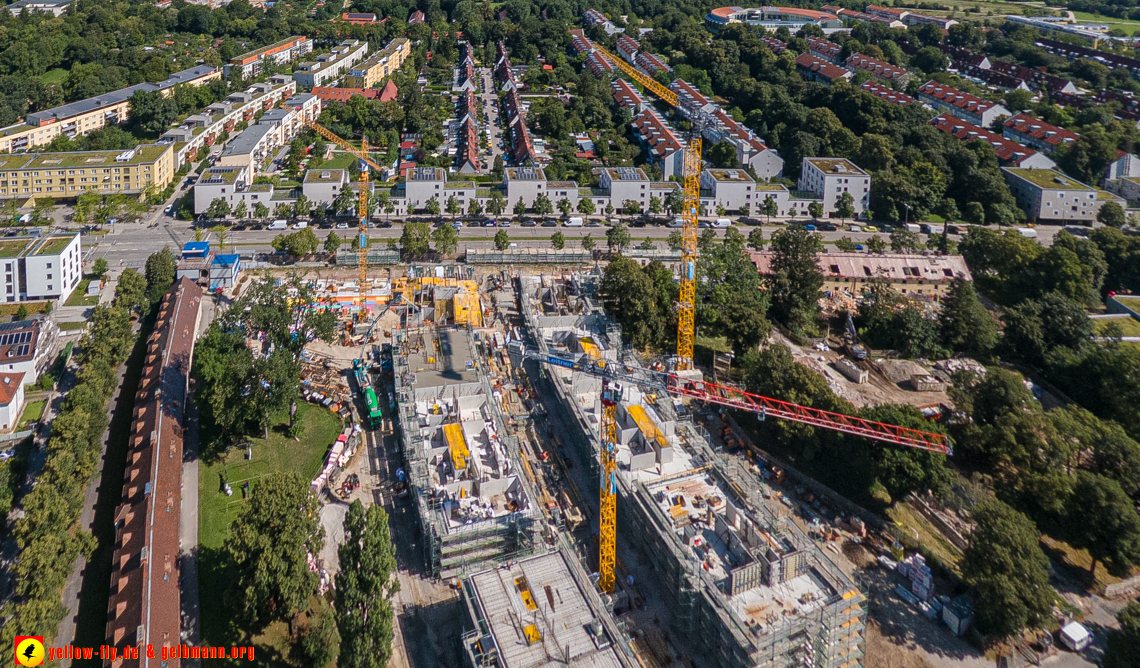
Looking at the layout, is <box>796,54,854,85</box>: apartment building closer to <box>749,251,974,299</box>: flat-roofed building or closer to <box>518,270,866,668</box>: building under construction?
<box>749,251,974,299</box>: flat-roofed building

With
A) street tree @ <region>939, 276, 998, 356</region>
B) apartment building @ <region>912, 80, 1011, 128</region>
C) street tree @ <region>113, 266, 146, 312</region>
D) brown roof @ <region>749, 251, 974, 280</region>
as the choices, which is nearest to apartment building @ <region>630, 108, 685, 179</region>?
brown roof @ <region>749, 251, 974, 280</region>

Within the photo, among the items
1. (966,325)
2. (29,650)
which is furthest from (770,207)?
(29,650)

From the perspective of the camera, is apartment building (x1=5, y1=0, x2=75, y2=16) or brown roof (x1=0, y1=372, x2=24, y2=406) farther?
apartment building (x1=5, y1=0, x2=75, y2=16)

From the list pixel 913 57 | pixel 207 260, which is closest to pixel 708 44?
pixel 913 57

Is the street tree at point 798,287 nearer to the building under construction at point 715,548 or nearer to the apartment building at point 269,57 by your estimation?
the building under construction at point 715,548

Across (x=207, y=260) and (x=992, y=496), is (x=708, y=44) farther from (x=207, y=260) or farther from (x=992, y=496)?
(x=992, y=496)

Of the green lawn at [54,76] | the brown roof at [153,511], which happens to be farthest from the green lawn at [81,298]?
the green lawn at [54,76]
